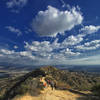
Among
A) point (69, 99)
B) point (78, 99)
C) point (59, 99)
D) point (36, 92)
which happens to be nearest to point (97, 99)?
point (78, 99)

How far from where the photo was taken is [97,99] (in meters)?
17.6

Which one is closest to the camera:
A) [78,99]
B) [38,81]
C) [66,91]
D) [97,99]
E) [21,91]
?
[97,99]

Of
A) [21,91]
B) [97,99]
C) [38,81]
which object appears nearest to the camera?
[97,99]

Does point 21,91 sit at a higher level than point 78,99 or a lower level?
higher

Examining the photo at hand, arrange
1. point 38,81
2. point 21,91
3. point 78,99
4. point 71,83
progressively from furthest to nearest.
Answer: point 71,83 < point 38,81 < point 21,91 < point 78,99

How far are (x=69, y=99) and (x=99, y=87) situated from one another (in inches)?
308

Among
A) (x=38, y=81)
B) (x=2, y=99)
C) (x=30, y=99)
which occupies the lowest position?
(x=2, y=99)

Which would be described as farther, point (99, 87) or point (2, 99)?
point (2, 99)

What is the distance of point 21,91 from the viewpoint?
21328 mm

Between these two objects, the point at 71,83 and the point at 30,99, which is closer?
the point at 30,99

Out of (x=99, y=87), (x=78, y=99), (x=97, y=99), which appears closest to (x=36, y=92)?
(x=78, y=99)

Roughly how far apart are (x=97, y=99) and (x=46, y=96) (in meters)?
10.1

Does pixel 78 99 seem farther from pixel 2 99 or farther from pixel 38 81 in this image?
pixel 2 99

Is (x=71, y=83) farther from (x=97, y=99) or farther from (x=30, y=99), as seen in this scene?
(x=30, y=99)
